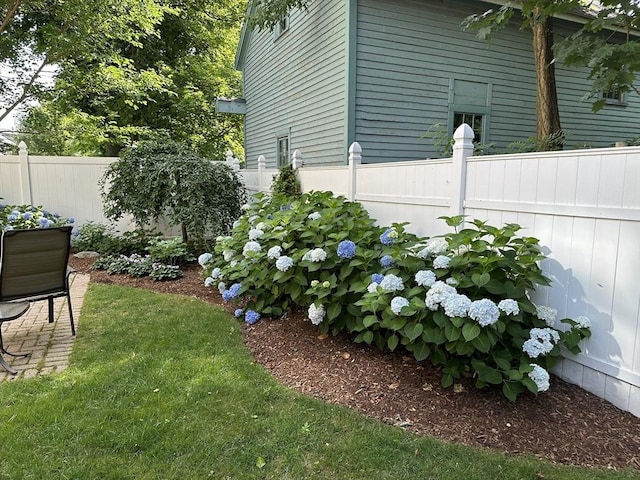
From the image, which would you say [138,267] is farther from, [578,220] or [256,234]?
[578,220]

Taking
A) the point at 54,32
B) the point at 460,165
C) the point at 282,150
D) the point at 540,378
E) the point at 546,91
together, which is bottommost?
the point at 540,378

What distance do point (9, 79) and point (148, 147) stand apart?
753cm

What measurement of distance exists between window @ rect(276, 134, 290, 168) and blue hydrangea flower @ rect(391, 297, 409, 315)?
731cm

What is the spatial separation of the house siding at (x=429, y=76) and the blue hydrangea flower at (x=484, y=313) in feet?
16.1

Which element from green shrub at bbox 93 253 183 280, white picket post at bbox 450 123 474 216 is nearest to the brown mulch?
white picket post at bbox 450 123 474 216

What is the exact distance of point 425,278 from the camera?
2.74 metres

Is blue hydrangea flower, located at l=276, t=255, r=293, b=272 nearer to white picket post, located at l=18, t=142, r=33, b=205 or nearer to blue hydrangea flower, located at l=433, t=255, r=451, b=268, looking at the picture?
blue hydrangea flower, located at l=433, t=255, r=451, b=268

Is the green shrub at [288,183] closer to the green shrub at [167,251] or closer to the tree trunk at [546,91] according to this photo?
the green shrub at [167,251]

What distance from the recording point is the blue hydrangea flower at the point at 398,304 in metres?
2.67

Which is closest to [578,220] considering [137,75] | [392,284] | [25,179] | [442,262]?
[442,262]

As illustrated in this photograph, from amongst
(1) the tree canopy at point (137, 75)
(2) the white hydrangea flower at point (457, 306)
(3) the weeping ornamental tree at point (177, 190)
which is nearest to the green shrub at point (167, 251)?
(3) the weeping ornamental tree at point (177, 190)

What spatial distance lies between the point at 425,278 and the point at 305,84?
6.48 meters

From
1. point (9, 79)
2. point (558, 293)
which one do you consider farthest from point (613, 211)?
point (9, 79)

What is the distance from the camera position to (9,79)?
37.8 ft
